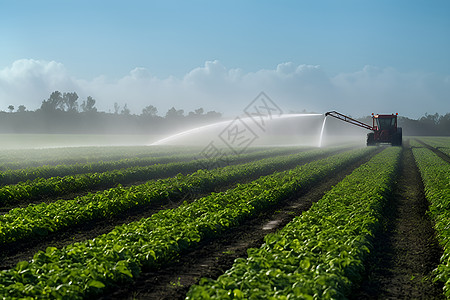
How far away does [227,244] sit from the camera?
8930 millimetres

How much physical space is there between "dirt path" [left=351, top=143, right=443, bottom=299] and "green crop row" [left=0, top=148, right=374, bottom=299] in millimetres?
3426

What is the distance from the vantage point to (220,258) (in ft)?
26.1

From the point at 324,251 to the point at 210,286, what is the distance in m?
2.50

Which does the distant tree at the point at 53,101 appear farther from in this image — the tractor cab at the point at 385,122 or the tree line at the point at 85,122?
the tractor cab at the point at 385,122

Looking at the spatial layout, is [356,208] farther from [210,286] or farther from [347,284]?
[210,286]

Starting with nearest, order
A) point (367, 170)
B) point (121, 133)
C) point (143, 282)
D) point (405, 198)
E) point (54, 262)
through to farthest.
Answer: point (54, 262) → point (143, 282) → point (405, 198) → point (367, 170) → point (121, 133)

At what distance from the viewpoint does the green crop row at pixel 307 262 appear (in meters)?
5.12

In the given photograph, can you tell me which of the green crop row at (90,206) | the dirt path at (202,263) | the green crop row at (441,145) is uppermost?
the green crop row at (441,145)

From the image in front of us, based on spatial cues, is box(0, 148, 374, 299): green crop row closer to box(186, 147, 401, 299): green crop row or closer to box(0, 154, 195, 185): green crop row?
box(186, 147, 401, 299): green crop row

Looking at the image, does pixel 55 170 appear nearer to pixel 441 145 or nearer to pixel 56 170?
pixel 56 170

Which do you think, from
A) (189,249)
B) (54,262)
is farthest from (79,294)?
(189,249)

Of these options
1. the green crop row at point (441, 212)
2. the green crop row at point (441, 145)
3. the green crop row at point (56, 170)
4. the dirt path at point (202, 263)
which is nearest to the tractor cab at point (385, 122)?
the green crop row at point (441, 145)

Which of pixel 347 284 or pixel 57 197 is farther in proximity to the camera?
pixel 57 197

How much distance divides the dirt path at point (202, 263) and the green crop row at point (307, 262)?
0.57m
